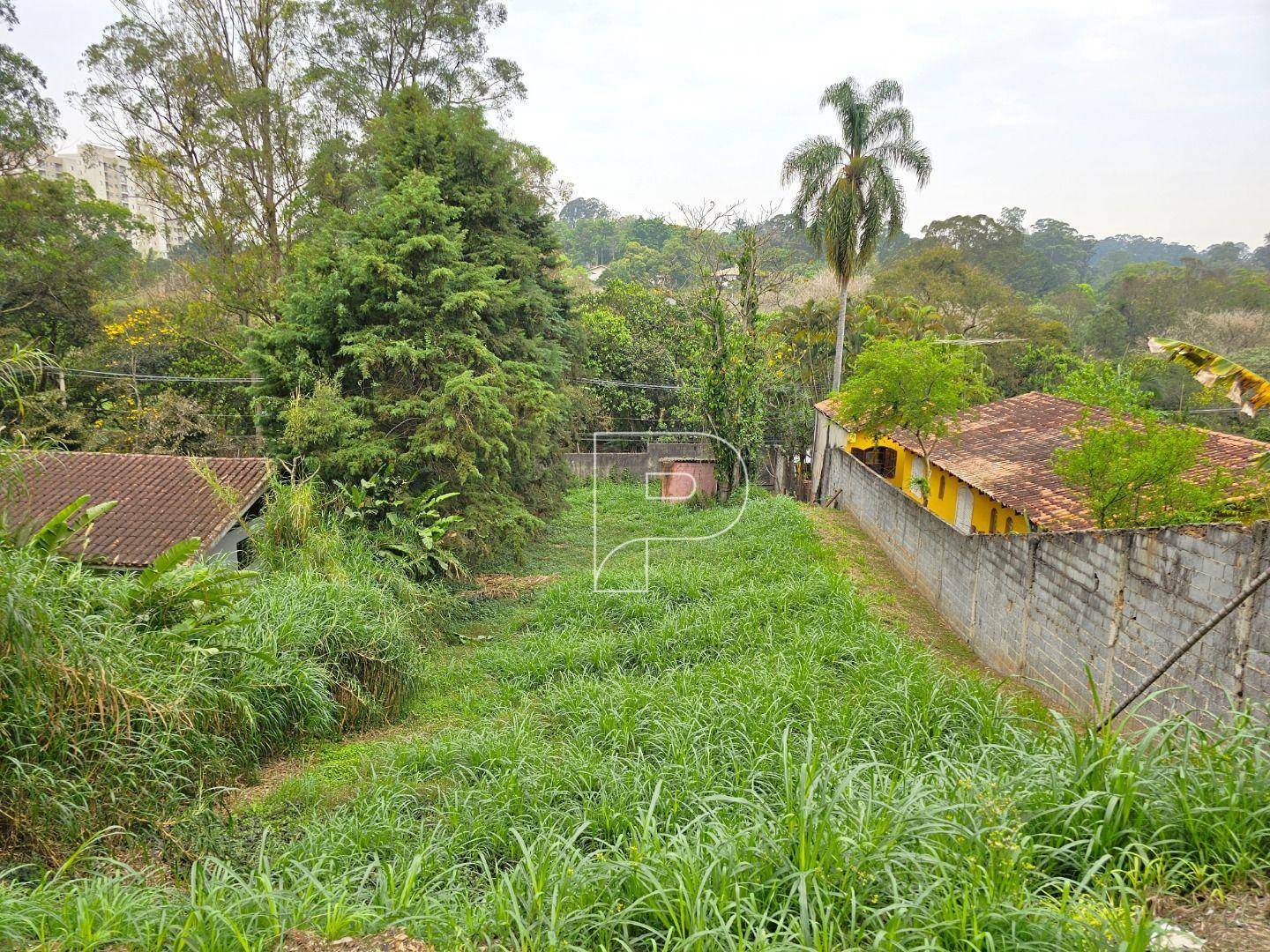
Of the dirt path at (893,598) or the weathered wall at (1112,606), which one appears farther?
the dirt path at (893,598)

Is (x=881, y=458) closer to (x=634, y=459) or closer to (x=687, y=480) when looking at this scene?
(x=687, y=480)

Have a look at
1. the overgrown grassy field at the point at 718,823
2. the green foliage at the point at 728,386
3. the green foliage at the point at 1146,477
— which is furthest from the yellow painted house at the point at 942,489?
the overgrown grassy field at the point at 718,823

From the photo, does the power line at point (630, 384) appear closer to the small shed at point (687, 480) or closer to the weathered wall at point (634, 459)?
the weathered wall at point (634, 459)

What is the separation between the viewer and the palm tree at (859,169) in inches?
738

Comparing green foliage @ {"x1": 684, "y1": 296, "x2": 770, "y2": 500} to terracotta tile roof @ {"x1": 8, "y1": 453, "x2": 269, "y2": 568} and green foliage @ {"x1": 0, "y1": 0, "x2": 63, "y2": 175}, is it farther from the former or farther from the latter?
green foliage @ {"x1": 0, "y1": 0, "x2": 63, "y2": 175}

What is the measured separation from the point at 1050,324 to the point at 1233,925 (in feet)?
94.0

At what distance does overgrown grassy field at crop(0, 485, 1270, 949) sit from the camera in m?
2.41

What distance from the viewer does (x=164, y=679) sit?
16.2ft

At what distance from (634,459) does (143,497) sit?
14442 mm

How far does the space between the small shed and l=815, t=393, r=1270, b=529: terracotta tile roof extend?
4.81m

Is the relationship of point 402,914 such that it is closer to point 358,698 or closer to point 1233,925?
point 1233,925

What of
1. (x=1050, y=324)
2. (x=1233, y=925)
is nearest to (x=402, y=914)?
(x=1233, y=925)

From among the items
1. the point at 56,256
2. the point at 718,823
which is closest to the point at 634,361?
the point at 56,256

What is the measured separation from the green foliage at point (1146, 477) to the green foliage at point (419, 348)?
762 cm
